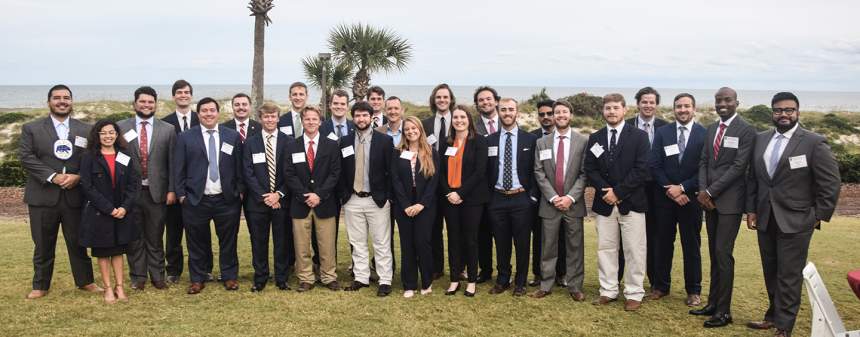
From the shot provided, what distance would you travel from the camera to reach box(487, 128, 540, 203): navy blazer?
19.4 ft

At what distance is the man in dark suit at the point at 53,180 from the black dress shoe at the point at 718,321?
576 cm

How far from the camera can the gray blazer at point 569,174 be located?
5844 millimetres

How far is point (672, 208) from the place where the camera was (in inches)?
230

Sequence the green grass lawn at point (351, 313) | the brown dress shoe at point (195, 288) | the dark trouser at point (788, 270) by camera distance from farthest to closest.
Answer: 1. the brown dress shoe at point (195, 288)
2. the green grass lawn at point (351, 313)
3. the dark trouser at point (788, 270)

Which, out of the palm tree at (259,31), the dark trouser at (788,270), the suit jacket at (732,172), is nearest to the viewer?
the dark trouser at (788,270)

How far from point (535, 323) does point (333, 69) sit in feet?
51.3

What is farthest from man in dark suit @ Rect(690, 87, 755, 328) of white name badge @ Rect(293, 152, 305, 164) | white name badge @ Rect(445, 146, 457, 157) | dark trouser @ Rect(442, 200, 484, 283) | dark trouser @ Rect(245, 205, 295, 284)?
dark trouser @ Rect(245, 205, 295, 284)

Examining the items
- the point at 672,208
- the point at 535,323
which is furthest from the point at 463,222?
the point at 672,208

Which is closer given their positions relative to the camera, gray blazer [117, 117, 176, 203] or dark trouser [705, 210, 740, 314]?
dark trouser [705, 210, 740, 314]

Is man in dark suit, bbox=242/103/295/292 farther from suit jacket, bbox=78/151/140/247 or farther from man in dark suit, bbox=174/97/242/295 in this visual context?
suit jacket, bbox=78/151/140/247

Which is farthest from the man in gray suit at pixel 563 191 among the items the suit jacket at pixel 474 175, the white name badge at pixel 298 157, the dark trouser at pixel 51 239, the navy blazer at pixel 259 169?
the dark trouser at pixel 51 239

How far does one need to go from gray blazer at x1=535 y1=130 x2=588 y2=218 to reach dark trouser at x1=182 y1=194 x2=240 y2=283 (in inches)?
120

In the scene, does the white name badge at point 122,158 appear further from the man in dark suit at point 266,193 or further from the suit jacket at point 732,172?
the suit jacket at point 732,172

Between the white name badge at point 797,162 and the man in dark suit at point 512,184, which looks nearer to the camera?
the white name badge at point 797,162
